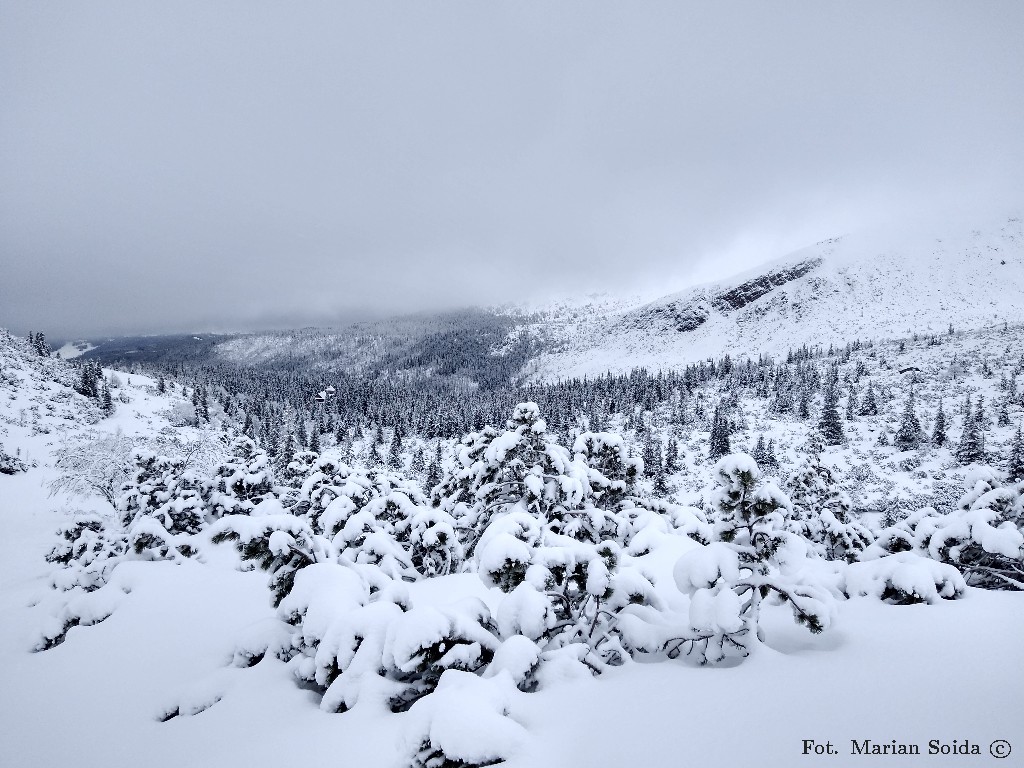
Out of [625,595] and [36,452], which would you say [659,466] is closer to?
[625,595]

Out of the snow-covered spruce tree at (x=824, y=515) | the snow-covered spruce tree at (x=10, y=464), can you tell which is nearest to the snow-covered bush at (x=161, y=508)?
the snow-covered spruce tree at (x=824, y=515)

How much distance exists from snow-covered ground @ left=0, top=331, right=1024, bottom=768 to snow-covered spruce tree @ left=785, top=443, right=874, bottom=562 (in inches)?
413

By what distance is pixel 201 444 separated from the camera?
31578 mm

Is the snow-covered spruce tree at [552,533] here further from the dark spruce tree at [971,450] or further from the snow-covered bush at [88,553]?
the dark spruce tree at [971,450]

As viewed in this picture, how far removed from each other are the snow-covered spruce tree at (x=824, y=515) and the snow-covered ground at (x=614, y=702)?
34.4 ft

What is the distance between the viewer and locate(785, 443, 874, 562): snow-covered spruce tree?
48.5 feet

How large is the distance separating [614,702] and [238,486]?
16334mm

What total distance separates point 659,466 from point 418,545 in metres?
66.2

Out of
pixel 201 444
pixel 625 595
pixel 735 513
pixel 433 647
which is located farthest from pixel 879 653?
pixel 201 444

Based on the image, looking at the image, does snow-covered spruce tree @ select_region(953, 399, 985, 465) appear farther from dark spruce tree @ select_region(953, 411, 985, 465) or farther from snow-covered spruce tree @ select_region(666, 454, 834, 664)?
snow-covered spruce tree @ select_region(666, 454, 834, 664)

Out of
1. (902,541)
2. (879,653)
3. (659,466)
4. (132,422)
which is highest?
(879,653)

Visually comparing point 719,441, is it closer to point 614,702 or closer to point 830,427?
point 830,427

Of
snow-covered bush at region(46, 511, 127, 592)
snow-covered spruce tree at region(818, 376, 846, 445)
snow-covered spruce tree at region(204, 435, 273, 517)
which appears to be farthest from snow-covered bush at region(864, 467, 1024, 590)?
snow-covered spruce tree at region(818, 376, 846, 445)

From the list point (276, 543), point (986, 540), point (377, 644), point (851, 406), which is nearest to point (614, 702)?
point (377, 644)
